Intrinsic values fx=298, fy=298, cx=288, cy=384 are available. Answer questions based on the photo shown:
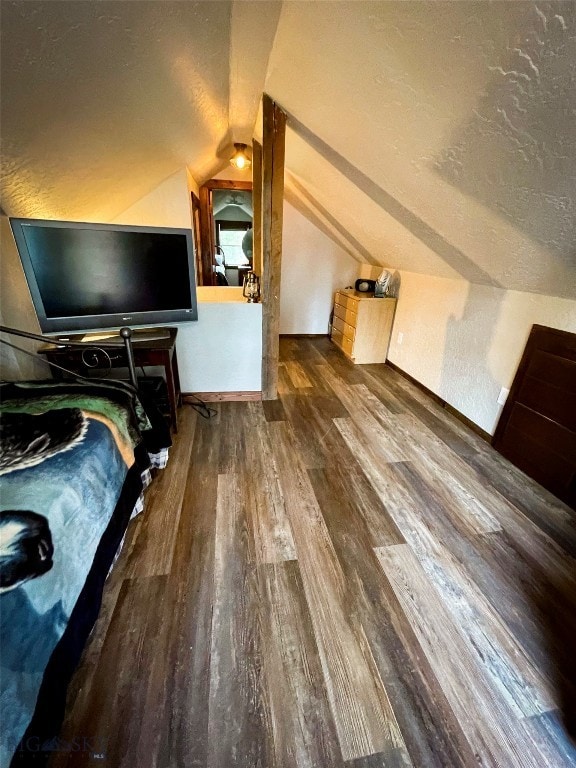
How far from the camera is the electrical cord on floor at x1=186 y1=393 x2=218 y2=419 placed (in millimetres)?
2430

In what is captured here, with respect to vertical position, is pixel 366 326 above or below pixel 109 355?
below

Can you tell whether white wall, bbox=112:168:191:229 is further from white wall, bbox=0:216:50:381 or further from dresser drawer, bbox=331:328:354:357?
dresser drawer, bbox=331:328:354:357

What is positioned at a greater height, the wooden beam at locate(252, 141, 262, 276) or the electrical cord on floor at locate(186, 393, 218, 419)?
the wooden beam at locate(252, 141, 262, 276)

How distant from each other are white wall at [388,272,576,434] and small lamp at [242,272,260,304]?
1.75 m

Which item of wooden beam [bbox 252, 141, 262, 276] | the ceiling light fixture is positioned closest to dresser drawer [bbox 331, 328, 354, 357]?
wooden beam [bbox 252, 141, 262, 276]

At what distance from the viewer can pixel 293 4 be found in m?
1.15

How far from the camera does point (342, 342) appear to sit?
161 inches

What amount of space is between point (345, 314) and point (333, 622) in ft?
11.2

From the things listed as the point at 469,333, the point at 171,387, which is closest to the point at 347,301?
the point at 469,333

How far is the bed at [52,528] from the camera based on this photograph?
0.65 meters

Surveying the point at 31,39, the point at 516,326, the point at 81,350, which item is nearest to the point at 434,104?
the point at 31,39

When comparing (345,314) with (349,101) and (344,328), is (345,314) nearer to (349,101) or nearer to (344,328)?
(344,328)

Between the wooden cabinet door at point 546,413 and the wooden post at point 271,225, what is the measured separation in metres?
1.79

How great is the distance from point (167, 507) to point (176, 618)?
0.56 metres
